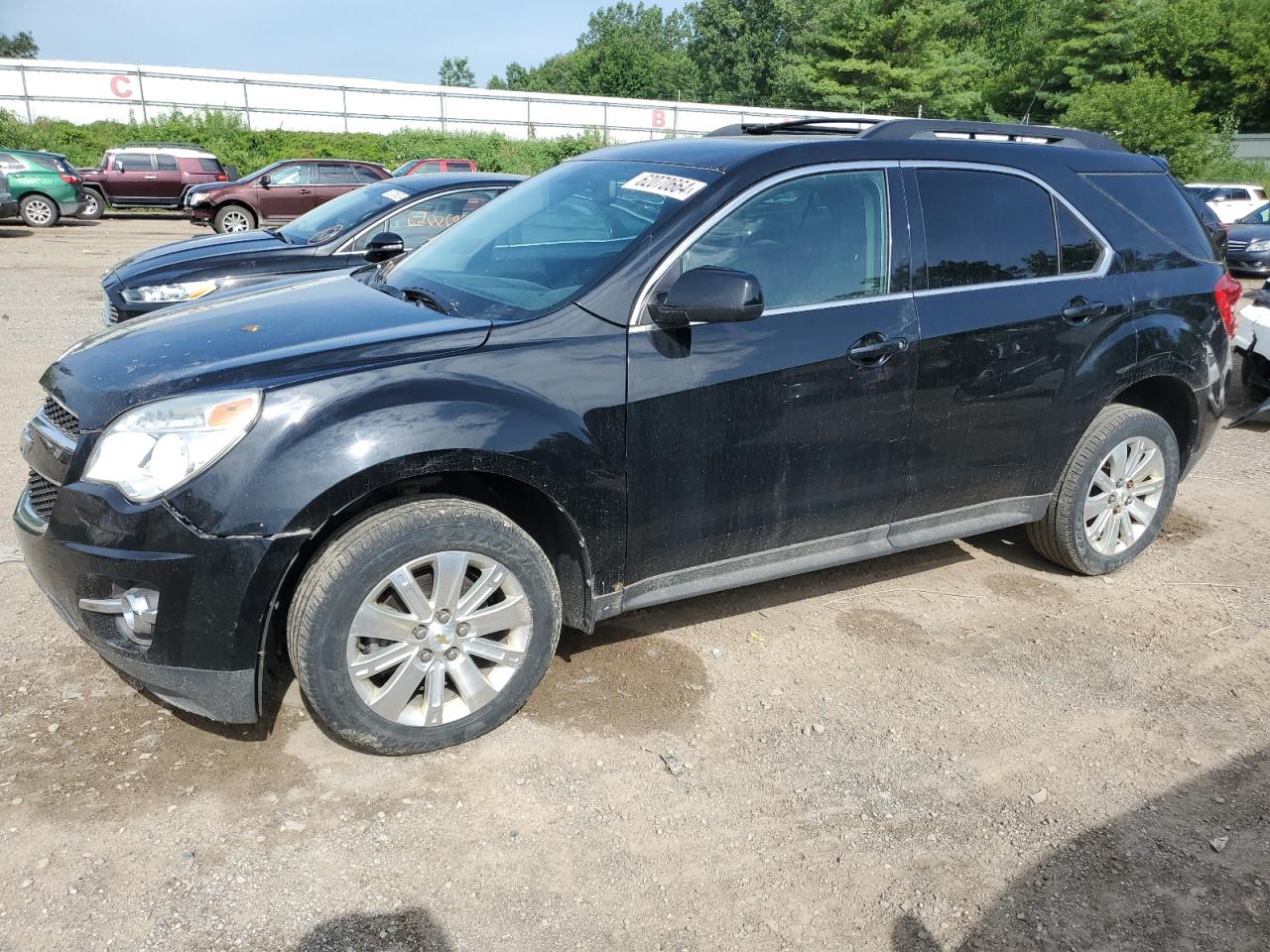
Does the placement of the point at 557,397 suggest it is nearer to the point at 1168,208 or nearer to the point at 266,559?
the point at 266,559

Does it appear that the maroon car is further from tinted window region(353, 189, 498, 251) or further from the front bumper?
the front bumper

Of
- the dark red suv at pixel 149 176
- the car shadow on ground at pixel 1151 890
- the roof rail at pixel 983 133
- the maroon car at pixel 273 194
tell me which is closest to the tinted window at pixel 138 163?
the dark red suv at pixel 149 176

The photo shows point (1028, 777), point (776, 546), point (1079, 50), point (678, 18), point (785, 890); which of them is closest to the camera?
point (785, 890)

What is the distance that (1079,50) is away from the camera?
4681cm

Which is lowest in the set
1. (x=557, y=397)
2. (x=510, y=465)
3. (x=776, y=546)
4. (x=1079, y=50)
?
(x=776, y=546)

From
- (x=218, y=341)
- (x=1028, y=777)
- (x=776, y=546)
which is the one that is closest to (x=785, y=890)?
(x=1028, y=777)

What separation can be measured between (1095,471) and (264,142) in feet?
113

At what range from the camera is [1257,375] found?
7910 millimetres

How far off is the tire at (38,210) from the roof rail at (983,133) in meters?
22.2

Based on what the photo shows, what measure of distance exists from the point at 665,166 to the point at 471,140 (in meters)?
36.0

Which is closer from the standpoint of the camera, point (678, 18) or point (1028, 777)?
point (1028, 777)

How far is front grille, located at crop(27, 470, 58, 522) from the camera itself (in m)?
2.96

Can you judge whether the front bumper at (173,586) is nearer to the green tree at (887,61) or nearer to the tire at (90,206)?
the tire at (90,206)

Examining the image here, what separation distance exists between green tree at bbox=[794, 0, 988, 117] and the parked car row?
29.6 meters
